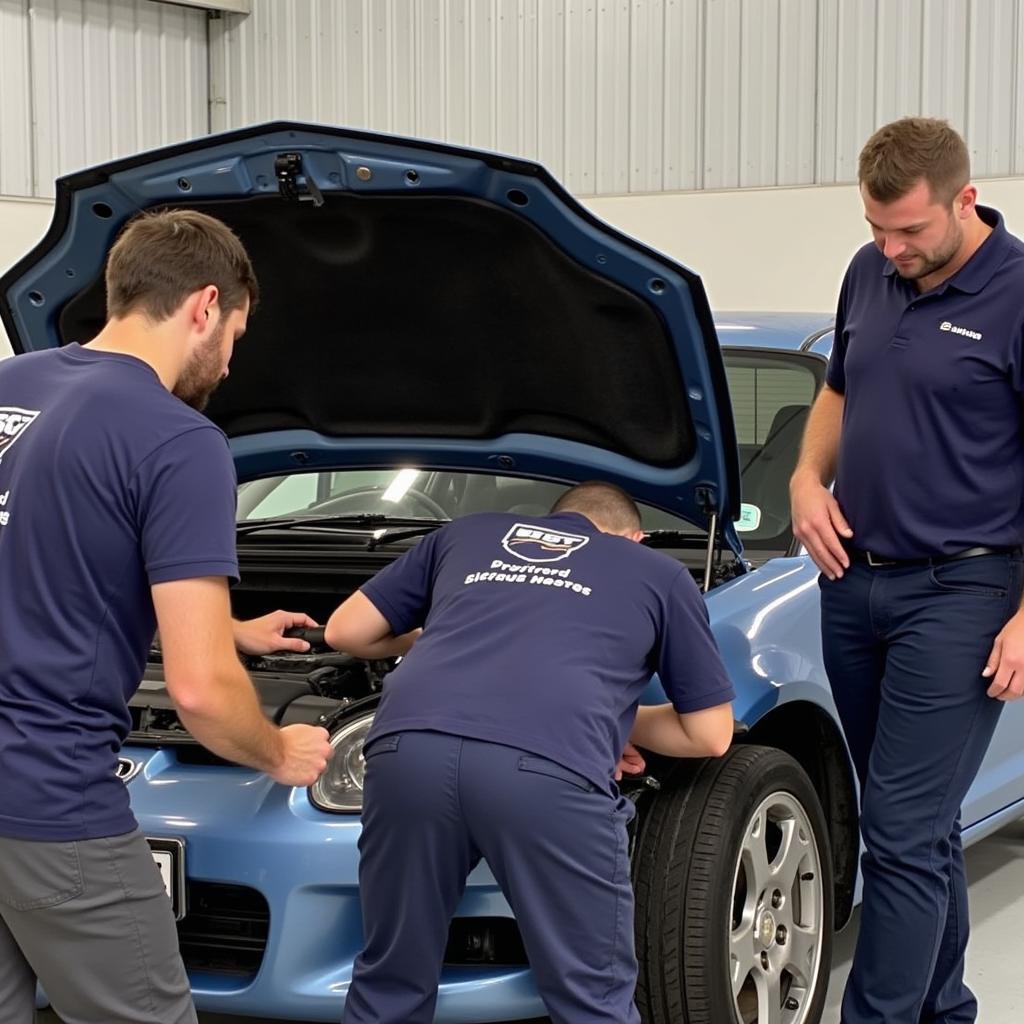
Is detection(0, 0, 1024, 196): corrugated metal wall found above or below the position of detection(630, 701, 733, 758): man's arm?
above

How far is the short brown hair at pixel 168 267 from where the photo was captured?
2.19 meters

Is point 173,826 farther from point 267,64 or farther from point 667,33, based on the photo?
point 267,64

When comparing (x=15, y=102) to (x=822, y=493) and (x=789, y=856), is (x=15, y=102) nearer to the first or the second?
(x=822, y=493)

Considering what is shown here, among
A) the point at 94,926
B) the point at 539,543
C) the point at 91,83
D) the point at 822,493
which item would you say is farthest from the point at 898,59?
the point at 94,926

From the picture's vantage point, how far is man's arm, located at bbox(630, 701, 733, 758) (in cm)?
264

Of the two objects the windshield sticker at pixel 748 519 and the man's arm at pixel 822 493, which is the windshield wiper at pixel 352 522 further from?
the man's arm at pixel 822 493

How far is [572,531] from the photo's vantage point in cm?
272

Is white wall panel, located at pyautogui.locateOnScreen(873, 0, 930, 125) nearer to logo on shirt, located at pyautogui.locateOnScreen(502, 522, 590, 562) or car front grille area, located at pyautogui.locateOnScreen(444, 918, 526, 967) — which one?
logo on shirt, located at pyautogui.locateOnScreen(502, 522, 590, 562)

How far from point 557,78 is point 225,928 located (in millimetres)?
8203

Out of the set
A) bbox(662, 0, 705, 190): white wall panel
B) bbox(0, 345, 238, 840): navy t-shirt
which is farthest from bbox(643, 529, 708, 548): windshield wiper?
bbox(662, 0, 705, 190): white wall panel

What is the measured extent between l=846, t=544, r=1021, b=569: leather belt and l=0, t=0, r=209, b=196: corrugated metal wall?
8637mm

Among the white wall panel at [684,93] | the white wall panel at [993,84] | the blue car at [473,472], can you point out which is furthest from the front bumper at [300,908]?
the white wall panel at [684,93]

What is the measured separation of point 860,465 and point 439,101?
8.13 metres

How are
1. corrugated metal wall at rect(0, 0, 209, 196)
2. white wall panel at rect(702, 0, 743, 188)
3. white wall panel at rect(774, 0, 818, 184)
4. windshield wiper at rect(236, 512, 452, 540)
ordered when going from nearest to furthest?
1. windshield wiper at rect(236, 512, 452, 540)
2. white wall panel at rect(774, 0, 818, 184)
3. white wall panel at rect(702, 0, 743, 188)
4. corrugated metal wall at rect(0, 0, 209, 196)
